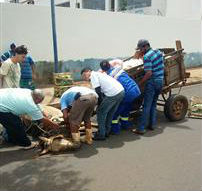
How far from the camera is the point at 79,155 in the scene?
5281 millimetres

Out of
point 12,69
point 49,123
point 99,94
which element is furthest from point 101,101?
point 12,69

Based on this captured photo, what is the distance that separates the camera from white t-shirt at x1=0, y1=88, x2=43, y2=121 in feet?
Answer: 16.9

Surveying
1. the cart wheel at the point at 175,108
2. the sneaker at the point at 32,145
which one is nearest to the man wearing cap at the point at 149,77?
the cart wheel at the point at 175,108

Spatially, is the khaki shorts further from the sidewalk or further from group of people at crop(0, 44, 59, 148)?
the sidewalk

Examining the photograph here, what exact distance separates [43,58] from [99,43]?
313 cm

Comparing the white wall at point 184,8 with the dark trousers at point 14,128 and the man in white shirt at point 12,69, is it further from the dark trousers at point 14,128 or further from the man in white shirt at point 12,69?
the dark trousers at point 14,128

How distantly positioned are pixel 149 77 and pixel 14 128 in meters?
2.80

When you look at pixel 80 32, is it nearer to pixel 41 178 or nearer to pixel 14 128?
pixel 14 128

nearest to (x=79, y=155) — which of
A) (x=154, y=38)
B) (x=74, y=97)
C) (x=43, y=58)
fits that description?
(x=74, y=97)

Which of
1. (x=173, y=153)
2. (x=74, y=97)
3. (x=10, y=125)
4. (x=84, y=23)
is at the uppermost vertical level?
(x=84, y=23)

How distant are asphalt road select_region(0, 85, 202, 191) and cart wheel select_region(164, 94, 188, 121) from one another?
0.96m

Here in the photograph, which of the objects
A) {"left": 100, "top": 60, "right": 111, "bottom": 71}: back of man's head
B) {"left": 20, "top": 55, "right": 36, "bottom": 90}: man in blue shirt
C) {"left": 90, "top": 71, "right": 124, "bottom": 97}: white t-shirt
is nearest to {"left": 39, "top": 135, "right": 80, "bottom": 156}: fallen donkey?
{"left": 90, "top": 71, "right": 124, "bottom": 97}: white t-shirt

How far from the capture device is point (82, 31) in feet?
43.8

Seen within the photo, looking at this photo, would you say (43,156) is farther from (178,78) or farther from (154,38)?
(154,38)
